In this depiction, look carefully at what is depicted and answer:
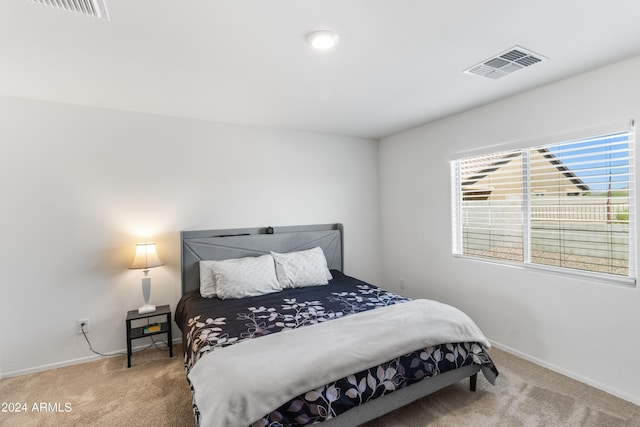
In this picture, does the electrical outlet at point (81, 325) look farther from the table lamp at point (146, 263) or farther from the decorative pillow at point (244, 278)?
the decorative pillow at point (244, 278)

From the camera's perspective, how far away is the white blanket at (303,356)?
145 cm

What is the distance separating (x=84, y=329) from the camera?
2869 millimetres

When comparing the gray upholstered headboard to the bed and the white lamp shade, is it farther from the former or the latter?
the white lamp shade

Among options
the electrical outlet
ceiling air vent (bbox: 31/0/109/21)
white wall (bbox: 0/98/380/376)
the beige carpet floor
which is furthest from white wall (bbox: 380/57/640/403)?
the electrical outlet

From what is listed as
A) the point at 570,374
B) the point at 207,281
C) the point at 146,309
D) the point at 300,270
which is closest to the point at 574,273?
the point at 570,374

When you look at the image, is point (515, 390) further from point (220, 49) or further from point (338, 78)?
point (220, 49)

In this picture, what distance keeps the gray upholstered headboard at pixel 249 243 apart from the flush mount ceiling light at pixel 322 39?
2.26m

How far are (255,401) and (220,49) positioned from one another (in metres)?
2.03

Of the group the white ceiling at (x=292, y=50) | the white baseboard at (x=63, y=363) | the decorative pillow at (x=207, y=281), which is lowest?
the white baseboard at (x=63, y=363)

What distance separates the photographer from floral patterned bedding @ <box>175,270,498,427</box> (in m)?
1.59

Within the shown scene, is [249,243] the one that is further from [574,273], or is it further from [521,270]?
[574,273]

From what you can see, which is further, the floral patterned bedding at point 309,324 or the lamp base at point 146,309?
the lamp base at point 146,309

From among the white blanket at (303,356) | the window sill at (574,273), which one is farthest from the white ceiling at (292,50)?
the white blanket at (303,356)

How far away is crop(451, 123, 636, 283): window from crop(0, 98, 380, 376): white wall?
226cm
